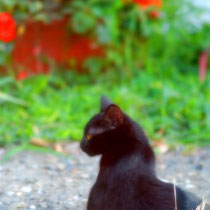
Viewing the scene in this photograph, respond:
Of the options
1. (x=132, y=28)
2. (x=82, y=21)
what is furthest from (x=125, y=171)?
(x=132, y=28)

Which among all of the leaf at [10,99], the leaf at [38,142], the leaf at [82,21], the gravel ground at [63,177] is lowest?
the gravel ground at [63,177]

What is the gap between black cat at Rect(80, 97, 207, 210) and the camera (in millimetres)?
2113

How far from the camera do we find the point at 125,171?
2.17 metres

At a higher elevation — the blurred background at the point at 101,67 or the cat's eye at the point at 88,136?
the blurred background at the point at 101,67

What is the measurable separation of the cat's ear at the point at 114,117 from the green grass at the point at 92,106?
142 centimetres

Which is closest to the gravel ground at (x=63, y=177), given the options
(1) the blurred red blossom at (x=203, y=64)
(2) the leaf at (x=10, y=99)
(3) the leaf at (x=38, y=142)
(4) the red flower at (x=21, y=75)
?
(3) the leaf at (x=38, y=142)

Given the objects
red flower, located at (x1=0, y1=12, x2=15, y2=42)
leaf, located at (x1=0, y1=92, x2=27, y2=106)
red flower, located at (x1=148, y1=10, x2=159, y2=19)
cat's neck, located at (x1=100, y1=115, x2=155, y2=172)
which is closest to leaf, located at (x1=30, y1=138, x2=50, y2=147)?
leaf, located at (x1=0, y1=92, x2=27, y2=106)

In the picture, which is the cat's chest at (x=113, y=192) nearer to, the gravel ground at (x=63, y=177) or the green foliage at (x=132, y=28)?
the gravel ground at (x=63, y=177)

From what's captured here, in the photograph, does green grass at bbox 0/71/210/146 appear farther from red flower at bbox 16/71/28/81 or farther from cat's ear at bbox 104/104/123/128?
cat's ear at bbox 104/104/123/128

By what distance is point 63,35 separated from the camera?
462cm

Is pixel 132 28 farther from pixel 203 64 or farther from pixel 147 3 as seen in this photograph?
pixel 203 64

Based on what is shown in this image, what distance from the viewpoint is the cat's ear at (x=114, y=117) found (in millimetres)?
2144

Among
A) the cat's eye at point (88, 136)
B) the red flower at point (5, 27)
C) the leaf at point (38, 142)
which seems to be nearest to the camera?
the cat's eye at point (88, 136)

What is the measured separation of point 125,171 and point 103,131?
184 millimetres
